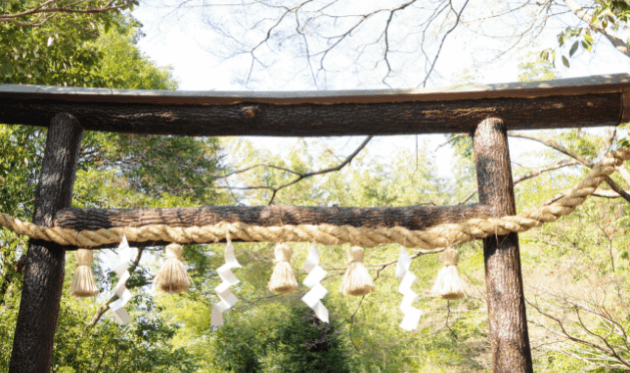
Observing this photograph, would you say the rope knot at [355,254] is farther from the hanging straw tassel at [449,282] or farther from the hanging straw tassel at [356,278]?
the hanging straw tassel at [449,282]

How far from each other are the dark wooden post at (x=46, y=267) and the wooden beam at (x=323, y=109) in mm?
102

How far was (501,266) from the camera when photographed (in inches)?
59.8

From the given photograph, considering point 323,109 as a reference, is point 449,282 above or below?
below

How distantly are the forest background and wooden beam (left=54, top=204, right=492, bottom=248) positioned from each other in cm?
98

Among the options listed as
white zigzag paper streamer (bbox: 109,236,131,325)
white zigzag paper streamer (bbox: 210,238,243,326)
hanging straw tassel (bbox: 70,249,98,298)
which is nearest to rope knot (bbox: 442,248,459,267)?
white zigzag paper streamer (bbox: 210,238,243,326)

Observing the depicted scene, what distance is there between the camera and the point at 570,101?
162 cm

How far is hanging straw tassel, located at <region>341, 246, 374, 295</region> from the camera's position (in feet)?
4.63

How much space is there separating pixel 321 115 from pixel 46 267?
1.05 m

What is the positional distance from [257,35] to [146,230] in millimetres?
1316

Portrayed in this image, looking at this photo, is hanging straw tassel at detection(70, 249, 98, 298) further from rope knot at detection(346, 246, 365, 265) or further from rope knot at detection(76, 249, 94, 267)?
rope knot at detection(346, 246, 365, 265)

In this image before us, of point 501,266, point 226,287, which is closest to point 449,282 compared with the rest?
point 501,266

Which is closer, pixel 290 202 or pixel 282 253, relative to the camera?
pixel 282 253

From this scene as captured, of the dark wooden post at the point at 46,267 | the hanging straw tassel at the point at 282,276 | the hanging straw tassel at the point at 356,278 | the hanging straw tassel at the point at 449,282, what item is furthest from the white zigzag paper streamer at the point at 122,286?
the hanging straw tassel at the point at 449,282

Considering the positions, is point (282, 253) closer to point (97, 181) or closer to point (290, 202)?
point (97, 181)
